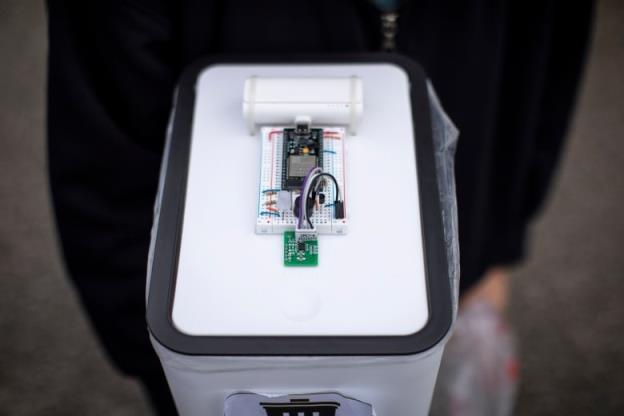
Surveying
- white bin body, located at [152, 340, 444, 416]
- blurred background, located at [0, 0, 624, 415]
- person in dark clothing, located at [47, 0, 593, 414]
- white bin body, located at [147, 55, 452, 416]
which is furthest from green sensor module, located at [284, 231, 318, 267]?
blurred background, located at [0, 0, 624, 415]

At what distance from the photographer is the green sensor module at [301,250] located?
775mm

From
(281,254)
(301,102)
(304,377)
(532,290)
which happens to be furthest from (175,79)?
(532,290)

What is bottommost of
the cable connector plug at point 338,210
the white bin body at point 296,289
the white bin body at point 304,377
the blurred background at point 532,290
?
the blurred background at point 532,290

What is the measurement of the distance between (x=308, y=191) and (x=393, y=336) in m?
0.18

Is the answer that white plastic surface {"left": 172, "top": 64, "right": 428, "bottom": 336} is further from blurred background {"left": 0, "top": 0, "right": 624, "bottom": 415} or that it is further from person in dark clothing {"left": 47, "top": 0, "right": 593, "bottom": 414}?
blurred background {"left": 0, "top": 0, "right": 624, "bottom": 415}

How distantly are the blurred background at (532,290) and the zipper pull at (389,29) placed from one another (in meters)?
0.91

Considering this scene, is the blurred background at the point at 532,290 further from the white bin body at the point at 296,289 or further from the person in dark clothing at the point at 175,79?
the white bin body at the point at 296,289

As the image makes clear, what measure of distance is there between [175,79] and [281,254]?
0.41 meters

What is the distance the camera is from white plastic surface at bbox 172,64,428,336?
0.75m

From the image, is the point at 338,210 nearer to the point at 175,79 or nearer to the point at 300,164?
the point at 300,164

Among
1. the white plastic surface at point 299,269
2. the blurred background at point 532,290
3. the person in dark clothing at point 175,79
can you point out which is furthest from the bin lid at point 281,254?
the blurred background at point 532,290

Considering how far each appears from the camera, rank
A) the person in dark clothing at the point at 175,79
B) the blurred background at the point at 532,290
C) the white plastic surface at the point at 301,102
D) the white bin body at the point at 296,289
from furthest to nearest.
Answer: the blurred background at the point at 532,290 → the person in dark clothing at the point at 175,79 → the white plastic surface at the point at 301,102 → the white bin body at the point at 296,289

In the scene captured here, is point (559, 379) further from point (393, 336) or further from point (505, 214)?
point (393, 336)

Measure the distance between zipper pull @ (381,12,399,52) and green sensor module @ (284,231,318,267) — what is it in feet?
1.33
